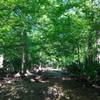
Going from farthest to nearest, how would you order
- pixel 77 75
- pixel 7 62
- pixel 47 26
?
pixel 7 62 → pixel 77 75 → pixel 47 26

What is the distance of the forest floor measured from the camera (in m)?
11.7

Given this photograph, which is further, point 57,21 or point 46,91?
point 57,21

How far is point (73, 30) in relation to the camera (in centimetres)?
1309

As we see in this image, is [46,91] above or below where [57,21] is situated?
below

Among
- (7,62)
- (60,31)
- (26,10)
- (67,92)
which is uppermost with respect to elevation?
(26,10)

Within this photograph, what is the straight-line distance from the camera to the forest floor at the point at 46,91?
1168 cm

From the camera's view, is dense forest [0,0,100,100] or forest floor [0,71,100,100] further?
dense forest [0,0,100,100]

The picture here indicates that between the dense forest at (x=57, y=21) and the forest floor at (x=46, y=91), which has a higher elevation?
the dense forest at (x=57, y=21)

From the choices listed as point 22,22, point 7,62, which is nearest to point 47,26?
point 22,22

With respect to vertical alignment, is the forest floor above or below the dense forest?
below

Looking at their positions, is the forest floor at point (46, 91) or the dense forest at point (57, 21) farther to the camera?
the dense forest at point (57, 21)

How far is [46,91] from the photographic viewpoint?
12.0 metres

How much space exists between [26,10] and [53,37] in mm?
2365

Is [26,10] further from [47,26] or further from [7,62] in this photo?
[7,62]
